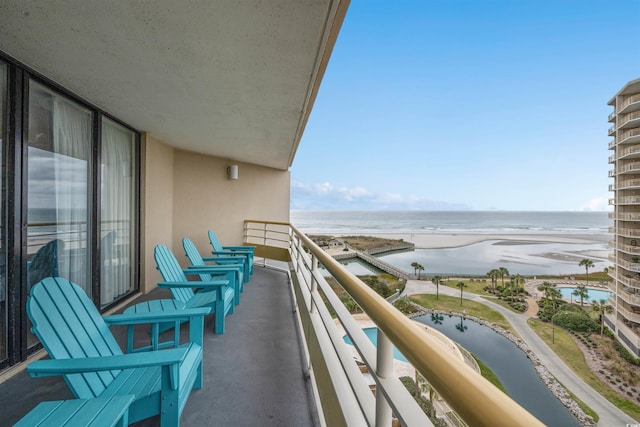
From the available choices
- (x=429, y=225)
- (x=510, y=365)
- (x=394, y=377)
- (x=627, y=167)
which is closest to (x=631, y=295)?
(x=627, y=167)

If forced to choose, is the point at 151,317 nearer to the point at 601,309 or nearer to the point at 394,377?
the point at 394,377

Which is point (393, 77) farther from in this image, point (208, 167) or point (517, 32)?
point (208, 167)

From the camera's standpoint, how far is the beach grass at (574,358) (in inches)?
394

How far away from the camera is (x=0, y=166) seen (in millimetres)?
1999

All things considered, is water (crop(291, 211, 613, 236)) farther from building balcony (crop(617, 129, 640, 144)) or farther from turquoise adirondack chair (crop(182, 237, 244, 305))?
turquoise adirondack chair (crop(182, 237, 244, 305))

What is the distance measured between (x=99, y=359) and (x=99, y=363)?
5 cm

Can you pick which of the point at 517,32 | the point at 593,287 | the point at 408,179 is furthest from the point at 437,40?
the point at 408,179

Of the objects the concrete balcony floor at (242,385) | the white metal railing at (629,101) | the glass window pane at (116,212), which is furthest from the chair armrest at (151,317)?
the white metal railing at (629,101)

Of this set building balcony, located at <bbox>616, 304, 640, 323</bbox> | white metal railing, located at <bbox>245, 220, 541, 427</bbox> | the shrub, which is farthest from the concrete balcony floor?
building balcony, located at <bbox>616, 304, 640, 323</bbox>

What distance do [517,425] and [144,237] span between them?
4.47m

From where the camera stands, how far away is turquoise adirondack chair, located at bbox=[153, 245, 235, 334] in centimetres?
261

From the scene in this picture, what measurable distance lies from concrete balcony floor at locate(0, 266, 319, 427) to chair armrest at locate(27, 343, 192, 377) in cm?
56

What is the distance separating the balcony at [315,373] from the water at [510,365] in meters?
7.08

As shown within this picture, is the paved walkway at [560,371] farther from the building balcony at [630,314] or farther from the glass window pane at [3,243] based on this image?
the glass window pane at [3,243]
